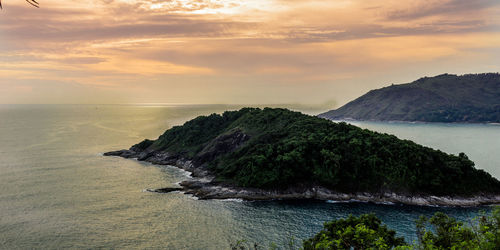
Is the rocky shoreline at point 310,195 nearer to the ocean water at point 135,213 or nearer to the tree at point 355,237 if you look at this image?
the ocean water at point 135,213

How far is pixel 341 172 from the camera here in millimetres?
97500

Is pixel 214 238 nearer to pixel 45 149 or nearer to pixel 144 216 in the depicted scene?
pixel 144 216

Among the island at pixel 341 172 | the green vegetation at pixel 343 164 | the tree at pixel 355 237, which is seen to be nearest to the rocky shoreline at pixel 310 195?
the island at pixel 341 172

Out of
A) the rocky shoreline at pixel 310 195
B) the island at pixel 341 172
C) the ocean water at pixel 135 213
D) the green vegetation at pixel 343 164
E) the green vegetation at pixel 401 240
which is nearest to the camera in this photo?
the green vegetation at pixel 401 240

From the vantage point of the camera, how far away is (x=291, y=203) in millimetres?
87500

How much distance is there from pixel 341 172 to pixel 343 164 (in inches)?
118

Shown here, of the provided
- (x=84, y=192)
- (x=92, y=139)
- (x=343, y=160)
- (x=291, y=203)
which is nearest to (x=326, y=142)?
(x=343, y=160)

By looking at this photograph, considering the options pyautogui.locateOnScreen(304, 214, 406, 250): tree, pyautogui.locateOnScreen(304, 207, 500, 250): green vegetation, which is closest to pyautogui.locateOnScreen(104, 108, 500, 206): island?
pyautogui.locateOnScreen(304, 214, 406, 250): tree

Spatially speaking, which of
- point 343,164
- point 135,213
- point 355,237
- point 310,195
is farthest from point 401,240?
point 135,213

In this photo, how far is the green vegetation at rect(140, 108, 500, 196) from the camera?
92938 mm

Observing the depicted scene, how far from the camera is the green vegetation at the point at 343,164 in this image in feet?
305

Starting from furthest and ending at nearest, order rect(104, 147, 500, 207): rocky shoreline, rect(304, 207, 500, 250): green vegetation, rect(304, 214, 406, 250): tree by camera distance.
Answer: rect(104, 147, 500, 207): rocky shoreline, rect(304, 214, 406, 250): tree, rect(304, 207, 500, 250): green vegetation

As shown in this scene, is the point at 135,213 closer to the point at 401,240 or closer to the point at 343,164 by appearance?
the point at 401,240

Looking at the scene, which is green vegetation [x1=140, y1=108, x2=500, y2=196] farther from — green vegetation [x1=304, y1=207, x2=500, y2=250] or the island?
green vegetation [x1=304, y1=207, x2=500, y2=250]
